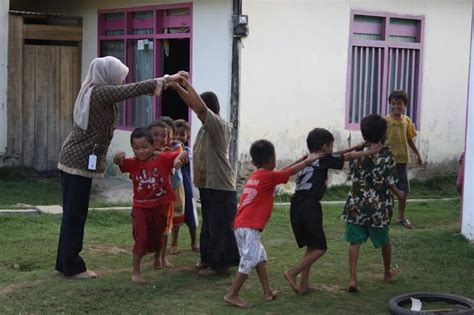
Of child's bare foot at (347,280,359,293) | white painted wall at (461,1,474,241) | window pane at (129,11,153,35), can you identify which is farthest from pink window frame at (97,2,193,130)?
child's bare foot at (347,280,359,293)

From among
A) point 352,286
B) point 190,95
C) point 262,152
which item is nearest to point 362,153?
point 262,152

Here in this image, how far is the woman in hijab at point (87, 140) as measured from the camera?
6488 mm

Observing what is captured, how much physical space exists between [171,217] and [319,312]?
6.02 ft

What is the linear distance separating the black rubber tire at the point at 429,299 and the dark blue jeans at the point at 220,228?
157 centimetres

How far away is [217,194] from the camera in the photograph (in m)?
6.87

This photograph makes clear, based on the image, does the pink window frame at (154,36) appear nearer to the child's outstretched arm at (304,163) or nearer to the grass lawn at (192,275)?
the grass lawn at (192,275)

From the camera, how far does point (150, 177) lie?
669cm

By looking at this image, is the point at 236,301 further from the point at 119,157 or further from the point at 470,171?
the point at 470,171

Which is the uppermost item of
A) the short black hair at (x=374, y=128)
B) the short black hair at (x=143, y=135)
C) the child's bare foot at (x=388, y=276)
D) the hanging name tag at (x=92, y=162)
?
the short black hair at (x=374, y=128)

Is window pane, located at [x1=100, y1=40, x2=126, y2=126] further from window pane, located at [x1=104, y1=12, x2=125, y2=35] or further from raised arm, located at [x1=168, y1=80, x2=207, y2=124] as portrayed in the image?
raised arm, located at [x1=168, y1=80, x2=207, y2=124]

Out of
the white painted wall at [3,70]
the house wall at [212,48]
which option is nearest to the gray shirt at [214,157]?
the house wall at [212,48]

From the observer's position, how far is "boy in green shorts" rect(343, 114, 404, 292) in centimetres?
650

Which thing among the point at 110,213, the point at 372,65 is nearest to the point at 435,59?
the point at 372,65

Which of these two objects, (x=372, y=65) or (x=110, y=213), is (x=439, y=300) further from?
(x=372, y=65)
